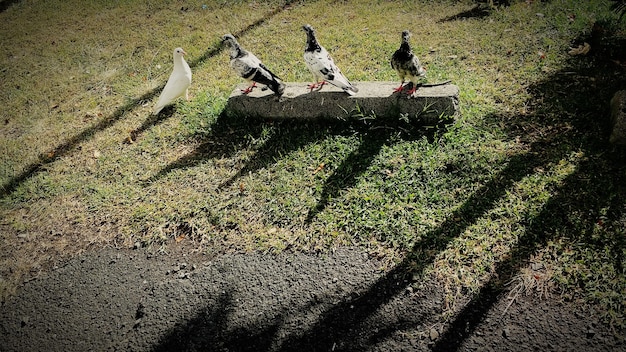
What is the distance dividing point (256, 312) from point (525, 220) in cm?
234

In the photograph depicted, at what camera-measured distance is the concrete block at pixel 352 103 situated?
3969 mm

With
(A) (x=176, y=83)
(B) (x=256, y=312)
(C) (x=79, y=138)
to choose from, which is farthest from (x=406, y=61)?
(C) (x=79, y=138)

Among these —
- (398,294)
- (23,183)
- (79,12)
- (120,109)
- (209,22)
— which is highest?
(79,12)

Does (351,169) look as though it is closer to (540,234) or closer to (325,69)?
(325,69)

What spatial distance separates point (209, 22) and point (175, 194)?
4859 mm

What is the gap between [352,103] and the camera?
4.17 meters

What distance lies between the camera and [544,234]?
294 centimetres

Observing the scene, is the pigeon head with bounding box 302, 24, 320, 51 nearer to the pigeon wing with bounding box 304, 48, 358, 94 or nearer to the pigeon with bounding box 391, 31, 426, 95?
the pigeon wing with bounding box 304, 48, 358, 94

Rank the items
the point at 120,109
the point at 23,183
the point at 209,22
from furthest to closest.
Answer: the point at 209,22, the point at 120,109, the point at 23,183

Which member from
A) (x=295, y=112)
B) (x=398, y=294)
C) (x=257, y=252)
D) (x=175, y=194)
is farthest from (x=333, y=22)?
(x=398, y=294)

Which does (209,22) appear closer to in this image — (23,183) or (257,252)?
(23,183)

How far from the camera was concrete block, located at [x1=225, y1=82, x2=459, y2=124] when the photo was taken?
3969 mm

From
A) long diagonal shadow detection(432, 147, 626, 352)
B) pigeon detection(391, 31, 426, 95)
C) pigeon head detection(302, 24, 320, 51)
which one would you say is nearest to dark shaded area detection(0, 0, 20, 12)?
pigeon head detection(302, 24, 320, 51)

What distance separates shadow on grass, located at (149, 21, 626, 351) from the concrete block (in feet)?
1.33
